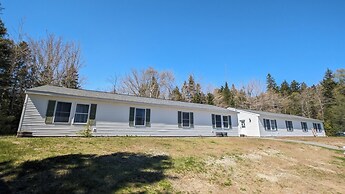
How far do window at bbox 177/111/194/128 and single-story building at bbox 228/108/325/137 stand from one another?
779cm

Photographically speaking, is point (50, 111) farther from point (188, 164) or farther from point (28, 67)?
point (28, 67)

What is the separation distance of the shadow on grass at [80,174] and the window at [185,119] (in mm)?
10033

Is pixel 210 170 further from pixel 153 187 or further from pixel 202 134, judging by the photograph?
pixel 202 134

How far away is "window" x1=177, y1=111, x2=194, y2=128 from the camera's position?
18000 millimetres

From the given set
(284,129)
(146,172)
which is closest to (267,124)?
(284,129)

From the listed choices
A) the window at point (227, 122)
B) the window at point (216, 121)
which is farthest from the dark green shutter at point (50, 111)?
the window at point (227, 122)

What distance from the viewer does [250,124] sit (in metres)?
25.2

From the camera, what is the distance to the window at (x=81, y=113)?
13066 mm

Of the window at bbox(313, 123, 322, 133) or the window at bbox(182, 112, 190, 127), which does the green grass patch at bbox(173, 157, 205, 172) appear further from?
the window at bbox(313, 123, 322, 133)

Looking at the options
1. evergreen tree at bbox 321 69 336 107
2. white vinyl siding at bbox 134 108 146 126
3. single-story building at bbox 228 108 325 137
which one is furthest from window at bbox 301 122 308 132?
white vinyl siding at bbox 134 108 146 126

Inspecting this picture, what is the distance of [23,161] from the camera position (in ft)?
21.6

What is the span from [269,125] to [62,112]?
2508 cm

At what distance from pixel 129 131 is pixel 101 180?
954 cm

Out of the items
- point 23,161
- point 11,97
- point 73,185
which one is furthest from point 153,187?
point 11,97
